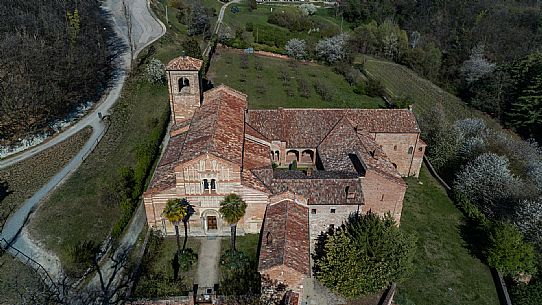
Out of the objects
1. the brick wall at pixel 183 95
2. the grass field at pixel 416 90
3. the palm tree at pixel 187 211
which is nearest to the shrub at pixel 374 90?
the grass field at pixel 416 90

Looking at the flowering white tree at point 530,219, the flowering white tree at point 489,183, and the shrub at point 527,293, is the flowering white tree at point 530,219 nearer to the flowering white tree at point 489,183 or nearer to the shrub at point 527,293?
the flowering white tree at point 489,183

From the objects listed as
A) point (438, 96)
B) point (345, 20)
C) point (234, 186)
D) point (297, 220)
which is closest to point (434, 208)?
point (297, 220)

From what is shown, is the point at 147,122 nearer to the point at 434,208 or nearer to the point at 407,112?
the point at 407,112

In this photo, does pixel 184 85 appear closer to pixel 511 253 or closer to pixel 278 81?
pixel 511 253

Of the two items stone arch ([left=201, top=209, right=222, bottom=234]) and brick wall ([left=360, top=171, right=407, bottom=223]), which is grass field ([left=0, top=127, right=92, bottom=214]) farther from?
brick wall ([left=360, top=171, right=407, bottom=223])

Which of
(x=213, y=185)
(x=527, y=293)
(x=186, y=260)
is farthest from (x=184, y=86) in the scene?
(x=527, y=293)

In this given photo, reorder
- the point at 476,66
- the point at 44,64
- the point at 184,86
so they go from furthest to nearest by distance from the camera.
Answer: the point at 476,66, the point at 44,64, the point at 184,86

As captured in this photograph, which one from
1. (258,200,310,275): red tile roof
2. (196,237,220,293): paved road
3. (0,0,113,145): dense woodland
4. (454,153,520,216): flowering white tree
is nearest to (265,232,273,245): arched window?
(258,200,310,275): red tile roof
